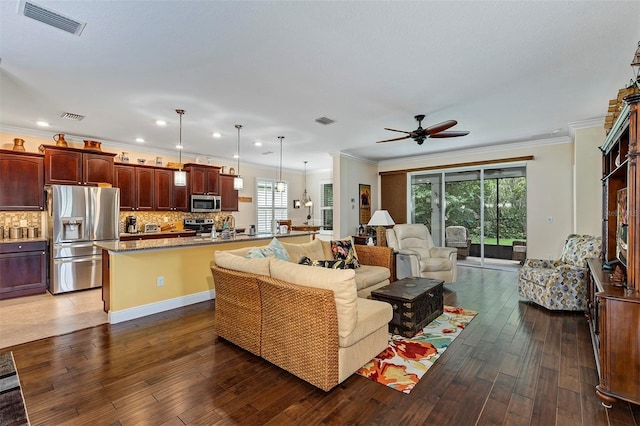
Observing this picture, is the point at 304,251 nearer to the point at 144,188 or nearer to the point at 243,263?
the point at 243,263

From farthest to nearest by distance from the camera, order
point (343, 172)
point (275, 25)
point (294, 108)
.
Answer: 1. point (343, 172)
2. point (294, 108)
3. point (275, 25)

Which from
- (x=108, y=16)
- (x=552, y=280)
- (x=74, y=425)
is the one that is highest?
(x=108, y=16)

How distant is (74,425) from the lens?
1914mm

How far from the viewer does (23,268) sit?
189 inches

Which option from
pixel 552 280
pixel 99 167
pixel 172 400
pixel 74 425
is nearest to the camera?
pixel 74 425

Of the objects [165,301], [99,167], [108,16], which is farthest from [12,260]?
[108,16]

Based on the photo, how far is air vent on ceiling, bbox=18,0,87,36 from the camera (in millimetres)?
2131

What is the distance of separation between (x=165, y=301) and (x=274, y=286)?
2.41 metres

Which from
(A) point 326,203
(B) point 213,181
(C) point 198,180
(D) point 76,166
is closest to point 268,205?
(A) point 326,203

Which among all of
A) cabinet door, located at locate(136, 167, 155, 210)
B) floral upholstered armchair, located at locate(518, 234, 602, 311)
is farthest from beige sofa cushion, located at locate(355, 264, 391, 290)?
cabinet door, located at locate(136, 167, 155, 210)

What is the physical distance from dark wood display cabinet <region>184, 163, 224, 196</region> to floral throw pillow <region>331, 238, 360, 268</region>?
4131mm

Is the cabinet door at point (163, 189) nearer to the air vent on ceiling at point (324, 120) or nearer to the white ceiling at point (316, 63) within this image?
the white ceiling at point (316, 63)

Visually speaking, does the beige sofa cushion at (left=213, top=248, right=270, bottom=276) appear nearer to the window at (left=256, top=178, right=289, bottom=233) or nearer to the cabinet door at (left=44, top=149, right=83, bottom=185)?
the cabinet door at (left=44, top=149, right=83, bottom=185)

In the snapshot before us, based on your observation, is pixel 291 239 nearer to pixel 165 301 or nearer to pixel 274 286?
pixel 165 301
